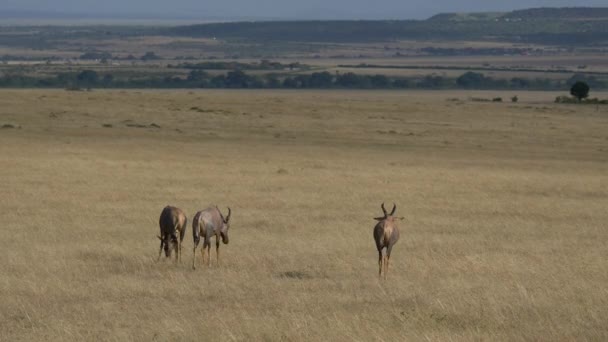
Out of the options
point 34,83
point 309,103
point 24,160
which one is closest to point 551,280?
point 24,160

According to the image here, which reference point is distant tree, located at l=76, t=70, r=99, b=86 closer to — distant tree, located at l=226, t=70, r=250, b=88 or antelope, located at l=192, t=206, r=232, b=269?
distant tree, located at l=226, t=70, r=250, b=88

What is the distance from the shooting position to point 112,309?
42.6 ft

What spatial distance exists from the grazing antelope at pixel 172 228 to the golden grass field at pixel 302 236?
0.77 ft

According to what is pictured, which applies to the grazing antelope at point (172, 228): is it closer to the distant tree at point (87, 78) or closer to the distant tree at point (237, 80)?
the distant tree at point (87, 78)

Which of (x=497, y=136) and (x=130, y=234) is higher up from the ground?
(x=130, y=234)

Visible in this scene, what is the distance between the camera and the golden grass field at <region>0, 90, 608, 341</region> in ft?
40.2

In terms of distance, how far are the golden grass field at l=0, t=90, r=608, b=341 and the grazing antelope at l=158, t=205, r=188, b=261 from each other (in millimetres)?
235

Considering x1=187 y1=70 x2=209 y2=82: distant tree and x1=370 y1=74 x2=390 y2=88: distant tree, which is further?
x1=187 y1=70 x2=209 y2=82: distant tree

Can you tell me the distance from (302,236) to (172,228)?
385 cm

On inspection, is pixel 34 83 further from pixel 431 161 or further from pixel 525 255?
pixel 525 255

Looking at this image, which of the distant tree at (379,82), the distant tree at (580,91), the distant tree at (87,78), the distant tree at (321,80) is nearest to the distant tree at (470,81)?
the distant tree at (379,82)

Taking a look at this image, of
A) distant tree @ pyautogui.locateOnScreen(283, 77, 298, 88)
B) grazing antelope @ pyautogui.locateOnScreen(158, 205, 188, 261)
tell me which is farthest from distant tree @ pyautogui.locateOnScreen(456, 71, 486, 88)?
grazing antelope @ pyautogui.locateOnScreen(158, 205, 188, 261)

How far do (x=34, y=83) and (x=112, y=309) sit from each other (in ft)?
341

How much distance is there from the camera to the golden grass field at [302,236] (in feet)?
40.2
